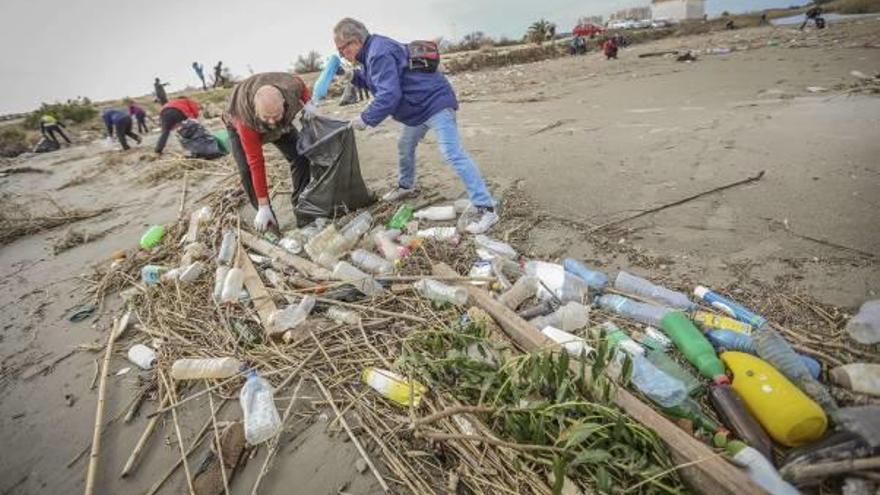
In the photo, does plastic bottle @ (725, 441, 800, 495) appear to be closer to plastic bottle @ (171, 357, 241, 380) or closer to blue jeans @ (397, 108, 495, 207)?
plastic bottle @ (171, 357, 241, 380)

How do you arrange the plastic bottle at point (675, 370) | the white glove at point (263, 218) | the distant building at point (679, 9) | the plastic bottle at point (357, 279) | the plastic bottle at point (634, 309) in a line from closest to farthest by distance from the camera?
1. the plastic bottle at point (675, 370)
2. the plastic bottle at point (634, 309)
3. the plastic bottle at point (357, 279)
4. the white glove at point (263, 218)
5. the distant building at point (679, 9)

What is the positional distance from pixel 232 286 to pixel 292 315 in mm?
681

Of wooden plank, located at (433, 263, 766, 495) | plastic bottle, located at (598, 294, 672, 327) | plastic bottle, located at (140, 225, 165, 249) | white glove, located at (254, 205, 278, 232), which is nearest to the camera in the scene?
wooden plank, located at (433, 263, 766, 495)

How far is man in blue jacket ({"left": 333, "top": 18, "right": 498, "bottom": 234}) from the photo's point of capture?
9.89 ft

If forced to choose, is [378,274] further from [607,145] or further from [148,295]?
[607,145]

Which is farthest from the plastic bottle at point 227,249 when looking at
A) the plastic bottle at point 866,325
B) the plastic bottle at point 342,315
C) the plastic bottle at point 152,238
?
the plastic bottle at point 866,325

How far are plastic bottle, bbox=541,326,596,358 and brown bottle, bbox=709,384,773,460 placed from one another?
19.1 inches

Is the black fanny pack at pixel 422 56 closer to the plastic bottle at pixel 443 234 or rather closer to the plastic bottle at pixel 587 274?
the plastic bottle at pixel 443 234

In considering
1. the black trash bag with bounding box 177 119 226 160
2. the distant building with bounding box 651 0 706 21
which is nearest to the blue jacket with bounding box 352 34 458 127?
the black trash bag with bounding box 177 119 226 160

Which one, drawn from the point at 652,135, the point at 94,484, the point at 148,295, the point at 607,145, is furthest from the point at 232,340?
the point at 652,135

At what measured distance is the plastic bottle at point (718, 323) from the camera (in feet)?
6.35

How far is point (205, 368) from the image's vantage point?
218 centimetres

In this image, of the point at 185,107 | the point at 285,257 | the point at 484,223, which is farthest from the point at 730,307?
the point at 185,107

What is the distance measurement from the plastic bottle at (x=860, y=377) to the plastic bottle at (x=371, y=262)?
232 cm
